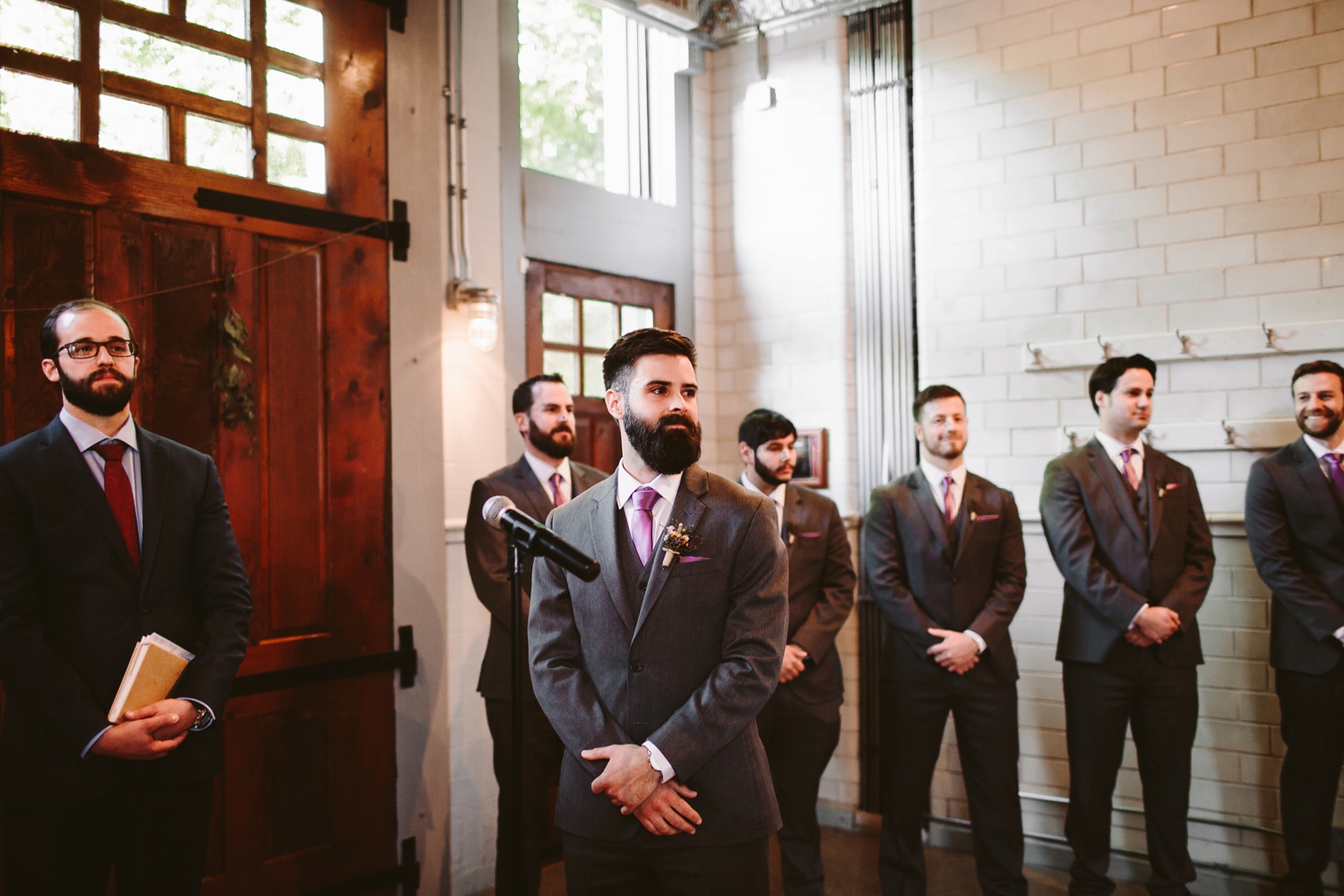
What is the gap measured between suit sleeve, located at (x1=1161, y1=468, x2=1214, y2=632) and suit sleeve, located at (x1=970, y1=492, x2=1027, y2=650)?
54 cm

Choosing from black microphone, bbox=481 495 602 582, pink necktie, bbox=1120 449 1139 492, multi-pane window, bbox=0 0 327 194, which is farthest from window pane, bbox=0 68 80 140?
pink necktie, bbox=1120 449 1139 492

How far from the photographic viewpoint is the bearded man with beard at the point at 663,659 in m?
2.11

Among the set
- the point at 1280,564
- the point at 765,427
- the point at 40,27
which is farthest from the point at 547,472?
the point at 1280,564

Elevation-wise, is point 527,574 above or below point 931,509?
below

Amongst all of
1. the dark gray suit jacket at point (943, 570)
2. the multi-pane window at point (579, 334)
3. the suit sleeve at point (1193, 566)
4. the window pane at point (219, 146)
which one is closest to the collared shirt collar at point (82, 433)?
the window pane at point (219, 146)

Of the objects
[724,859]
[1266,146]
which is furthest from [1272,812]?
[724,859]

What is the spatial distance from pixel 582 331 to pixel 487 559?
174 centimetres

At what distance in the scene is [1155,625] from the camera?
3.69 m

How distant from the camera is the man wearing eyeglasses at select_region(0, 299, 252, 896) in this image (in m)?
2.53

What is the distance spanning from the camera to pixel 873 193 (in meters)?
5.12

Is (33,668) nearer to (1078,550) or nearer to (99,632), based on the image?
(99,632)

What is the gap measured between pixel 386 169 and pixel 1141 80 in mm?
3362

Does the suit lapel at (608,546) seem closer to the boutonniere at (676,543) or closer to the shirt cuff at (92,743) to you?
the boutonniere at (676,543)

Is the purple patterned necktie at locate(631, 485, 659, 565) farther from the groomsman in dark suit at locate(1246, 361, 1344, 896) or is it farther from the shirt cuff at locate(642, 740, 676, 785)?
the groomsman in dark suit at locate(1246, 361, 1344, 896)
